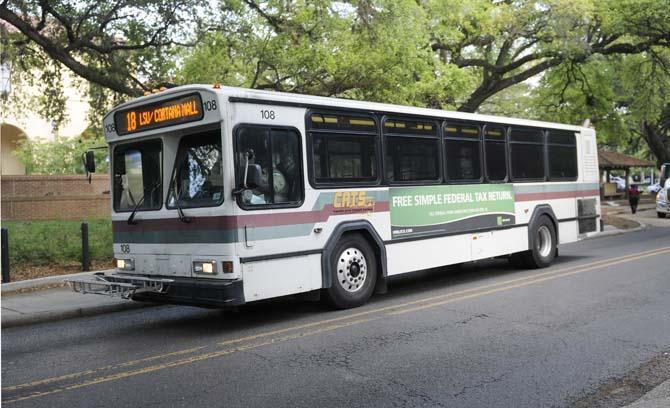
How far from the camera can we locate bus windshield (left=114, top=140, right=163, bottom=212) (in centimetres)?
831

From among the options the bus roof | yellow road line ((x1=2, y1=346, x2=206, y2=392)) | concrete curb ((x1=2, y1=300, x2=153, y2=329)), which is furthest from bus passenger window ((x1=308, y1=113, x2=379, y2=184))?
concrete curb ((x1=2, y1=300, x2=153, y2=329))

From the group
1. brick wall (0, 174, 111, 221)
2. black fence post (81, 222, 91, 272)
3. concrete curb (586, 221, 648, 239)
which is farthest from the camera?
brick wall (0, 174, 111, 221)

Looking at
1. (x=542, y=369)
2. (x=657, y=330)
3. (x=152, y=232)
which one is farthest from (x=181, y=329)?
(x=657, y=330)

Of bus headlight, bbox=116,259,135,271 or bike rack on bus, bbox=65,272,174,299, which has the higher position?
bus headlight, bbox=116,259,135,271

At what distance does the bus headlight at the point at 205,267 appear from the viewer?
7.46 metres

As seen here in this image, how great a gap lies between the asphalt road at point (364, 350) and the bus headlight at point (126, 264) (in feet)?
2.54

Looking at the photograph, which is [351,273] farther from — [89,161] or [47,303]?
[47,303]

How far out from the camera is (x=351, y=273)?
886 cm

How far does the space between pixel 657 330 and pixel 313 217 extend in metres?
4.29

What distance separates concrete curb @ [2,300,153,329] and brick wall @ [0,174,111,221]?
51.4 feet

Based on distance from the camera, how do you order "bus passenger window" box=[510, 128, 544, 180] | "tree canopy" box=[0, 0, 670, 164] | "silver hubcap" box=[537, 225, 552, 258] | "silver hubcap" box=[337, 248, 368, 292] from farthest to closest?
"tree canopy" box=[0, 0, 670, 164]
"silver hubcap" box=[537, 225, 552, 258]
"bus passenger window" box=[510, 128, 544, 180]
"silver hubcap" box=[337, 248, 368, 292]

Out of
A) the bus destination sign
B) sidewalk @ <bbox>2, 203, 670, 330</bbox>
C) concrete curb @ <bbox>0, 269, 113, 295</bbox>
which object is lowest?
sidewalk @ <bbox>2, 203, 670, 330</bbox>

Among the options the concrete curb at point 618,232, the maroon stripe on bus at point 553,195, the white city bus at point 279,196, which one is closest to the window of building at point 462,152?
the white city bus at point 279,196

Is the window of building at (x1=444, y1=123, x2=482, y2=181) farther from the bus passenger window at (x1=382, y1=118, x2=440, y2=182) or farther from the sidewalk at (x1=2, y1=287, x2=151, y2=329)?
the sidewalk at (x1=2, y1=287, x2=151, y2=329)
